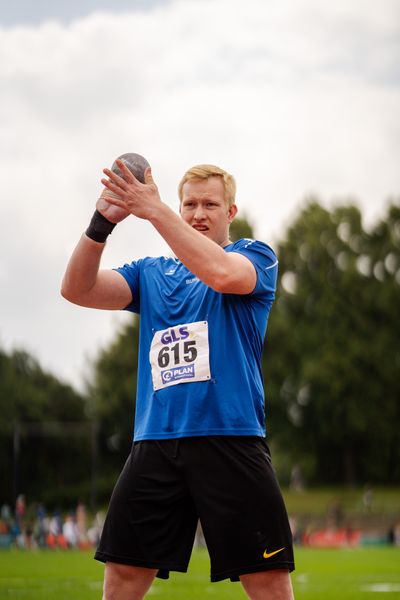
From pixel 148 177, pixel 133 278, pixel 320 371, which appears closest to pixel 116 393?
pixel 320 371

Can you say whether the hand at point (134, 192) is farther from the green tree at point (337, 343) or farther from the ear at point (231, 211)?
the green tree at point (337, 343)

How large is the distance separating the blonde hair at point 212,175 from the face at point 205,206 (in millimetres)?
19

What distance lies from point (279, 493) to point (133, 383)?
5242cm

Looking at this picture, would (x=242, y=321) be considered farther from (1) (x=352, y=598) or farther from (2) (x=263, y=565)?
(1) (x=352, y=598)

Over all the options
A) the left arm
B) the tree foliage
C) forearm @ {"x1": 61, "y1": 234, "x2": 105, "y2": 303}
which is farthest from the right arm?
the tree foliage

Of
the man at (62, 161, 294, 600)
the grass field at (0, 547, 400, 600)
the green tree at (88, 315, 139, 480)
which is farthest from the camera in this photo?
the green tree at (88, 315, 139, 480)

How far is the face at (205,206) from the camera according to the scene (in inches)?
184

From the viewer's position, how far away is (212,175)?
471 centimetres

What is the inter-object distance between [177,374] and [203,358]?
148 mm

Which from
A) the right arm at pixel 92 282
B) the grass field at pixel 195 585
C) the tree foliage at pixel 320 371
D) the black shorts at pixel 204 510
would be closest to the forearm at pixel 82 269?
the right arm at pixel 92 282

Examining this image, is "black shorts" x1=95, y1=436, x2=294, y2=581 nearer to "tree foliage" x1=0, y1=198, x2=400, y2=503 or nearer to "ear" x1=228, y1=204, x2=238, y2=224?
"ear" x1=228, y1=204, x2=238, y2=224

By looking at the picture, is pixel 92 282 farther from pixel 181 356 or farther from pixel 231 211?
pixel 231 211

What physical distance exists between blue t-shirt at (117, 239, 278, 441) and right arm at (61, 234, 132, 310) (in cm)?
23

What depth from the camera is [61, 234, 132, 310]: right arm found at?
15.2 ft
